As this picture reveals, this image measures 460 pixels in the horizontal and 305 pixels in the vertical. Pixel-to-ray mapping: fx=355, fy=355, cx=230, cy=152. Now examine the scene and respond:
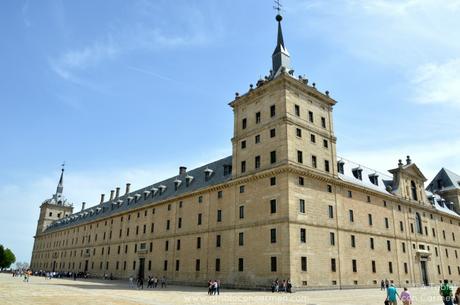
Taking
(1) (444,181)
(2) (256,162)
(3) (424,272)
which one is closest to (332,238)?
(2) (256,162)

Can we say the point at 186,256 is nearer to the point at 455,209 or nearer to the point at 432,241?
the point at 432,241

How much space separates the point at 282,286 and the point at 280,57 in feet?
86.7

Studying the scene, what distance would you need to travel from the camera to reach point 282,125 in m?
37.8

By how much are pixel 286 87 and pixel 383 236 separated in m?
23.5

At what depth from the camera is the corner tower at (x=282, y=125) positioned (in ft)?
124

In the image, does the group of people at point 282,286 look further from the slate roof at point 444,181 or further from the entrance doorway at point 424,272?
the slate roof at point 444,181

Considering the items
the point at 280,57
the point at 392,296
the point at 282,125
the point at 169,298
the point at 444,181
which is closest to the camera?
the point at 392,296

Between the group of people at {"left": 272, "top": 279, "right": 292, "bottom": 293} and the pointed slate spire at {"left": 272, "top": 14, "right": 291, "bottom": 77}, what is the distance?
23504 millimetres

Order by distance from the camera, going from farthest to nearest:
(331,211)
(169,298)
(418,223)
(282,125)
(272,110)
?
(418,223), (272,110), (331,211), (282,125), (169,298)

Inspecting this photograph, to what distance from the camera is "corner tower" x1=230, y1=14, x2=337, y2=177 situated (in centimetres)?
3783

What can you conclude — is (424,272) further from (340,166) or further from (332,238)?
(332,238)

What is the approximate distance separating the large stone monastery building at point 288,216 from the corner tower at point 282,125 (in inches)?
5.1

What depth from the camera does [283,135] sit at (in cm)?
3722

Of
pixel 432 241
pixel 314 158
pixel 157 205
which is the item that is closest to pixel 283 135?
pixel 314 158
